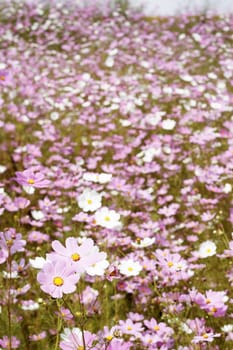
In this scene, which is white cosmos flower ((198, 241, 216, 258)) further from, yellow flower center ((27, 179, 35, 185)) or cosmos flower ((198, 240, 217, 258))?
yellow flower center ((27, 179, 35, 185))

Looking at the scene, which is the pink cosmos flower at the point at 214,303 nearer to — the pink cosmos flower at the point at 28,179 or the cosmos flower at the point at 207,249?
the cosmos flower at the point at 207,249

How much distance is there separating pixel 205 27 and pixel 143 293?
7.27 m

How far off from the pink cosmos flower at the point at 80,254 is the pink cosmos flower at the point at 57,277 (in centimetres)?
2

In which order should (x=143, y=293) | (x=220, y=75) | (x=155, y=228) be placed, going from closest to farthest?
1. (x=143, y=293)
2. (x=155, y=228)
3. (x=220, y=75)

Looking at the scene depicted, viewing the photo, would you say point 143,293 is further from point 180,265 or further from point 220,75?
point 220,75

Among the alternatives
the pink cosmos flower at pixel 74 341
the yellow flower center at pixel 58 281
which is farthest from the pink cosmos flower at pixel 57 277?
the pink cosmos flower at pixel 74 341

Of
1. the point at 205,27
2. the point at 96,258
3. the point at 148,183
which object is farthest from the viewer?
the point at 205,27

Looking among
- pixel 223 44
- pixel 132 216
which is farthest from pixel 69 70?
pixel 132 216

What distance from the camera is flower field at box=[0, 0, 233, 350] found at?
157cm

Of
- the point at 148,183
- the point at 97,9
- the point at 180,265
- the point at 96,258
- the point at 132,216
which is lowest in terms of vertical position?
the point at 97,9

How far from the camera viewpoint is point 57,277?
1031 millimetres

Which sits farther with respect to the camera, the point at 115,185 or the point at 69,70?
the point at 69,70

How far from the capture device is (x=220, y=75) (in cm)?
638

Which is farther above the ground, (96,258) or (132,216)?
(96,258)
